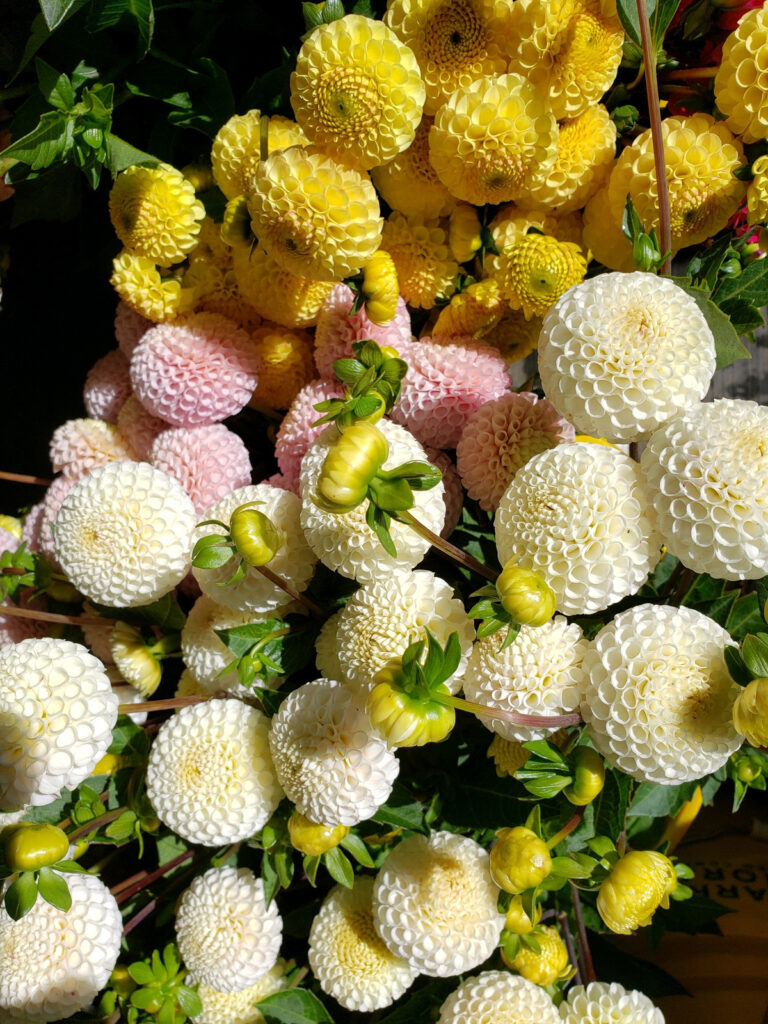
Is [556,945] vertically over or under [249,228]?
under

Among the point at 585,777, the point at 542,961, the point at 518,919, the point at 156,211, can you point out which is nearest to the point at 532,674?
the point at 585,777

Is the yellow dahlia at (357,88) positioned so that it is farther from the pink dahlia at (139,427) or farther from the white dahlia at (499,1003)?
the white dahlia at (499,1003)

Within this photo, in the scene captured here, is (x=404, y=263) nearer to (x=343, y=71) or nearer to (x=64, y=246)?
(x=343, y=71)

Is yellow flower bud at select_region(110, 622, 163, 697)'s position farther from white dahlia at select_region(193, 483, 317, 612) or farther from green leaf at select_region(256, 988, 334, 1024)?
green leaf at select_region(256, 988, 334, 1024)

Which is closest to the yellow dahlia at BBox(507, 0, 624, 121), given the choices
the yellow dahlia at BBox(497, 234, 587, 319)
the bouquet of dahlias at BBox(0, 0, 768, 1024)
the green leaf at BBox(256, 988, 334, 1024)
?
the bouquet of dahlias at BBox(0, 0, 768, 1024)

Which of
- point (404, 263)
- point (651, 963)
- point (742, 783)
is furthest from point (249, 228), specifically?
point (651, 963)
